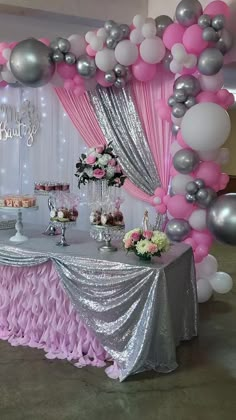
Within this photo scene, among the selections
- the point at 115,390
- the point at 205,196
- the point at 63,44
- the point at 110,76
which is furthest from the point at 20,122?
the point at 115,390

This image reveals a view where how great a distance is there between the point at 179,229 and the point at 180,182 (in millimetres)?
378

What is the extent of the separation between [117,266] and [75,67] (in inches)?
75.5

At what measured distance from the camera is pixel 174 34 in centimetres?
331

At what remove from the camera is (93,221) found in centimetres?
279

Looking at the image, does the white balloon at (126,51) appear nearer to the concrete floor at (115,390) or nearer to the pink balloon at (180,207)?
the pink balloon at (180,207)

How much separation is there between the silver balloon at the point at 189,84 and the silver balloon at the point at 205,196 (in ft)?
2.46

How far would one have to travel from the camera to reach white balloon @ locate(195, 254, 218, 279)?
3719mm

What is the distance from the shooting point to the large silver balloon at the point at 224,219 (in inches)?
115

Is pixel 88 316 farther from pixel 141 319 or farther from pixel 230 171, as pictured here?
pixel 230 171

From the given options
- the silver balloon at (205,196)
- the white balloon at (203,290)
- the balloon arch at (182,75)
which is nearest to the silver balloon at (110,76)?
the balloon arch at (182,75)

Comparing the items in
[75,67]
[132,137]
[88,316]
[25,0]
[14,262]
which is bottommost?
[88,316]

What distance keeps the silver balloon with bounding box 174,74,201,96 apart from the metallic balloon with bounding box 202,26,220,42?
291 mm

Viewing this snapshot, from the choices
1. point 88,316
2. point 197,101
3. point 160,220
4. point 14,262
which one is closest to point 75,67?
point 197,101

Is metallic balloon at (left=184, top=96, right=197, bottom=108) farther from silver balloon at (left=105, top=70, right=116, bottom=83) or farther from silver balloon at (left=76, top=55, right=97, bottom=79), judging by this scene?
silver balloon at (left=76, top=55, right=97, bottom=79)
